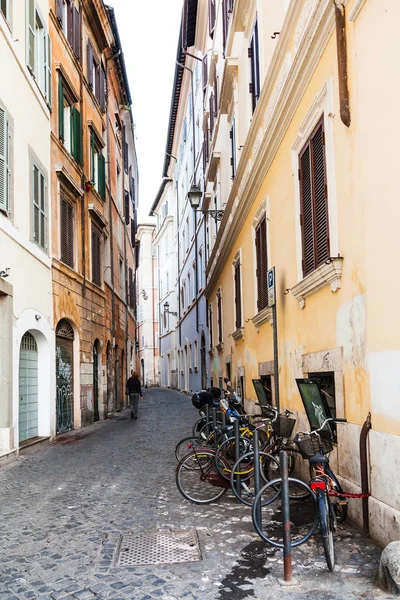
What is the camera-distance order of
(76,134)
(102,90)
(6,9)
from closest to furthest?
(6,9) < (76,134) < (102,90)

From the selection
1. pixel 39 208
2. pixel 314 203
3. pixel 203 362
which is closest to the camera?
pixel 314 203

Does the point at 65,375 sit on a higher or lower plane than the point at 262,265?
lower

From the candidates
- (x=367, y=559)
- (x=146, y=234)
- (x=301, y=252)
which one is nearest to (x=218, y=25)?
(x=301, y=252)

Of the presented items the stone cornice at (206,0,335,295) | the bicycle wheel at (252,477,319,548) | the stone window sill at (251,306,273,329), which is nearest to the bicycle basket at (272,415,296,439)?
A: the bicycle wheel at (252,477,319,548)

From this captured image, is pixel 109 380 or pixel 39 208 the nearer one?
pixel 39 208

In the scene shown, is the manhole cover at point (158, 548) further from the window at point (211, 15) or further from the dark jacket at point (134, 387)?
the window at point (211, 15)

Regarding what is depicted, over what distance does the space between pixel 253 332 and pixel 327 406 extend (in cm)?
632

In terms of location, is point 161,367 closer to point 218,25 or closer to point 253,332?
point 218,25

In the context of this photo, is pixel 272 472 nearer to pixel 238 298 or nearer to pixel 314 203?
pixel 314 203

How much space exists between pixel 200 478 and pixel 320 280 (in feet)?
8.76

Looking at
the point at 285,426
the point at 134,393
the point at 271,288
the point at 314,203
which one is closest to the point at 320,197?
the point at 314,203

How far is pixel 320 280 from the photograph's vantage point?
6.82 m

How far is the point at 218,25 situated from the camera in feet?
61.7

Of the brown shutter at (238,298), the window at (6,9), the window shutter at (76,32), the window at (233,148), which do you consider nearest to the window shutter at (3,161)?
the window at (6,9)
